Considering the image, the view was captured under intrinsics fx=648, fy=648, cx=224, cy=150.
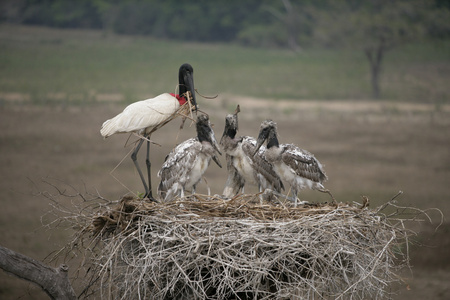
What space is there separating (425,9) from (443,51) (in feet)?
17.7

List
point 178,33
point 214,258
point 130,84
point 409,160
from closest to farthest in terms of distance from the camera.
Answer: point 214,258 < point 409,160 < point 130,84 < point 178,33

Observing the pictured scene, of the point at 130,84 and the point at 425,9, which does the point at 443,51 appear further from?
the point at 130,84

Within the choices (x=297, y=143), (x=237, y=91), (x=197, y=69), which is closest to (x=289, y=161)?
(x=297, y=143)

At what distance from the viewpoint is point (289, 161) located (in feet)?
20.6

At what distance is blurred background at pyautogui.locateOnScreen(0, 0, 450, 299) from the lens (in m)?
15.3

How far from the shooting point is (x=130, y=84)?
116 feet

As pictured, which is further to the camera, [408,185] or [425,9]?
[425,9]

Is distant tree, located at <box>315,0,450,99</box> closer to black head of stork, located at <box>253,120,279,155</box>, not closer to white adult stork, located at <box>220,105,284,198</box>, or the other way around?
white adult stork, located at <box>220,105,284,198</box>

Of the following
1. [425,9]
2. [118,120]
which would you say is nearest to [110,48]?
[425,9]

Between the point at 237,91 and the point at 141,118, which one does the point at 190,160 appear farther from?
the point at 237,91

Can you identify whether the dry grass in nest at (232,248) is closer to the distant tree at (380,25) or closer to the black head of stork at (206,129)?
the black head of stork at (206,129)

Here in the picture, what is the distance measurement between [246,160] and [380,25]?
31093 millimetres

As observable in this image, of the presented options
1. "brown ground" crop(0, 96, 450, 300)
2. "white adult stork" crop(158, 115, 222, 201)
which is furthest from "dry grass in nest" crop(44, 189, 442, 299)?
"brown ground" crop(0, 96, 450, 300)

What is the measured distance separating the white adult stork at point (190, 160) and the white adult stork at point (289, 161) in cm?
48
